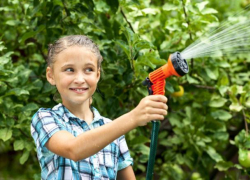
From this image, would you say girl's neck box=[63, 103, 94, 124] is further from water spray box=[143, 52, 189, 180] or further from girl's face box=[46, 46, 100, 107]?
water spray box=[143, 52, 189, 180]

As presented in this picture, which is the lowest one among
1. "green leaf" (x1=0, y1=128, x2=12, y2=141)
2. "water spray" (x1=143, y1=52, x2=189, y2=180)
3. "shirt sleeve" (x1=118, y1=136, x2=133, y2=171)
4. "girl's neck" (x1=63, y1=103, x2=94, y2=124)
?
"shirt sleeve" (x1=118, y1=136, x2=133, y2=171)

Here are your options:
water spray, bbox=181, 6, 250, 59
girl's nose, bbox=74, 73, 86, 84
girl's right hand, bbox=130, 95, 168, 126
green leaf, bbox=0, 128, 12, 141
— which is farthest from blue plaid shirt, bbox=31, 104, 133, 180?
water spray, bbox=181, 6, 250, 59

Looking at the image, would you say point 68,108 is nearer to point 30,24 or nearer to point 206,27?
point 30,24

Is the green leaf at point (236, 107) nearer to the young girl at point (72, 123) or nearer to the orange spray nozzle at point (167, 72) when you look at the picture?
the young girl at point (72, 123)

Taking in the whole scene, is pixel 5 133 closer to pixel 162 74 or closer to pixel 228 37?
pixel 162 74

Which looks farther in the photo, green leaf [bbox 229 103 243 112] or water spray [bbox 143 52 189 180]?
green leaf [bbox 229 103 243 112]

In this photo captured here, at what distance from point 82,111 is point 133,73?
1.75ft

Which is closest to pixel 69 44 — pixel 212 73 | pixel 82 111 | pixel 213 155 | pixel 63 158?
pixel 82 111

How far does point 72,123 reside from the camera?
1336 millimetres

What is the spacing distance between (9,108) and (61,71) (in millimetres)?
560

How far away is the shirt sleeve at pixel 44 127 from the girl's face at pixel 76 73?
79 millimetres

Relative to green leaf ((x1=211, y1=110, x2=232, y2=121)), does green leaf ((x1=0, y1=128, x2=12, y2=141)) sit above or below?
above

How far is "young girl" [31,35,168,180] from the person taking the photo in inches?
46.1

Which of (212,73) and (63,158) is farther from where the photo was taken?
(212,73)
